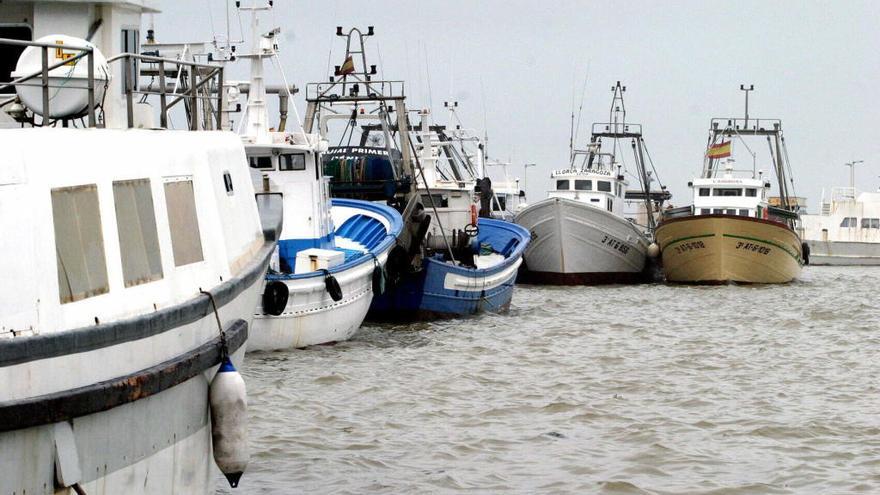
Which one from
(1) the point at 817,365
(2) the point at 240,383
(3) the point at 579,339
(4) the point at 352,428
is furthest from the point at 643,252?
(2) the point at 240,383

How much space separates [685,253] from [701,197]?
4992mm

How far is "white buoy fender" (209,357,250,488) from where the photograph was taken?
323 inches

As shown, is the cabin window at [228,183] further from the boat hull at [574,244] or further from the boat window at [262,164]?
the boat hull at [574,244]

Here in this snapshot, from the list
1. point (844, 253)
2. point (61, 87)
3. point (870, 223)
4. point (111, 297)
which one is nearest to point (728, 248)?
point (844, 253)

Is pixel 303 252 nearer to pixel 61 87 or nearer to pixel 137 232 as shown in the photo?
pixel 61 87

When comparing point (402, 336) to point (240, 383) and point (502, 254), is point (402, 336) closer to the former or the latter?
point (502, 254)

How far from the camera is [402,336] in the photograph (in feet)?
69.9

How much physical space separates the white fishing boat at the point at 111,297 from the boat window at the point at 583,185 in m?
34.7

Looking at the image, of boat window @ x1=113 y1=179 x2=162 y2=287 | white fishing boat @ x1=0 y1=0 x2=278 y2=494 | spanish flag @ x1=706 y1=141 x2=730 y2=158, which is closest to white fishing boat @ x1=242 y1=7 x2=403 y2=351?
white fishing boat @ x1=0 y1=0 x2=278 y2=494

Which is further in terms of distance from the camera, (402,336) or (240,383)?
(402,336)

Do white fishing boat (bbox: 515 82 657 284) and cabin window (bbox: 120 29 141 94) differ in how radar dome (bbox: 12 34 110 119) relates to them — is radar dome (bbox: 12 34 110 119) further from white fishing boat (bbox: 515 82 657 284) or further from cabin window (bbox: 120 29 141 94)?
white fishing boat (bbox: 515 82 657 284)

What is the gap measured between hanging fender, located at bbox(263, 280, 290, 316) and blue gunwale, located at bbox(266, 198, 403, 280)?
15 cm

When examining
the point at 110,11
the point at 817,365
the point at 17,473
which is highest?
the point at 110,11

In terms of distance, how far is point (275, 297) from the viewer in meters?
17.5
